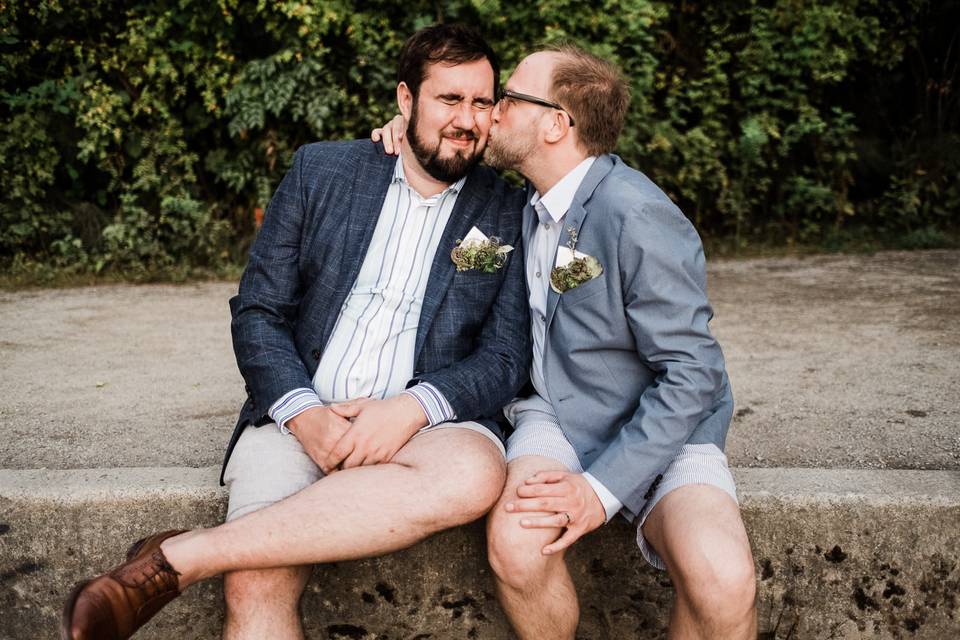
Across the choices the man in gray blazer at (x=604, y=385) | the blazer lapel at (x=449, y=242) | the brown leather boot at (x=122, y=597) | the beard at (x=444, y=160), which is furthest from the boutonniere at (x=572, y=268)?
the brown leather boot at (x=122, y=597)

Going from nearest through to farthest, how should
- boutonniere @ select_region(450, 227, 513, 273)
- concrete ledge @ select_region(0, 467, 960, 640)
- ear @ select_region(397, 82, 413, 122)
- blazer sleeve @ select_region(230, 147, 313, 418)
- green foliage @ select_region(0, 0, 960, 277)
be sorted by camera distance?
concrete ledge @ select_region(0, 467, 960, 640) < blazer sleeve @ select_region(230, 147, 313, 418) < boutonniere @ select_region(450, 227, 513, 273) < ear @ select_region(397, 82, 413, 122) < green foliage @ select_region(0, 0, 960, 277)

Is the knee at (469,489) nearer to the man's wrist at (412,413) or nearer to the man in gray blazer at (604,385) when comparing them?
the man in gray blazer at (604,385)

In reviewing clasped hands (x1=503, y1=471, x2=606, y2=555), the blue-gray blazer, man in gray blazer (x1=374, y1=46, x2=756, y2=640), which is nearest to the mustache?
man in gray blazer (x1=374, y1=46, x2=756, y2=640)

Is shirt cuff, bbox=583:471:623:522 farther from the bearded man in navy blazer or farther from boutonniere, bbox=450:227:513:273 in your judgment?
boutonniere, bbox=450:227:513:273

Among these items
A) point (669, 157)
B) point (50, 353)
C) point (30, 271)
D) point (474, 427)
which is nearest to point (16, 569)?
point (474, 427)

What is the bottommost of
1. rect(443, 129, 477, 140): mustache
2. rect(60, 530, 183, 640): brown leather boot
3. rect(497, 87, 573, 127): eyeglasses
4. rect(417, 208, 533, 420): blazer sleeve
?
rect(60, 530, 183, 640): brown leather boot

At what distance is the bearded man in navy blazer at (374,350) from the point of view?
2162 mm

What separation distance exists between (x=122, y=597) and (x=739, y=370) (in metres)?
2.96

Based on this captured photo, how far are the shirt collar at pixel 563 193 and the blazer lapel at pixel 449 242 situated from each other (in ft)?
0.90

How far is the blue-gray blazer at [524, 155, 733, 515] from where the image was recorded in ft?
7.45

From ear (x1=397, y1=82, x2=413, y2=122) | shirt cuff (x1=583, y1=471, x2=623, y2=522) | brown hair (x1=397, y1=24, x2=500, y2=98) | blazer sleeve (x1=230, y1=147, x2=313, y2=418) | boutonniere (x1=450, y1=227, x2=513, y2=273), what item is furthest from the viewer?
ear (x1=397, y1=82, x2=413, y2=122)

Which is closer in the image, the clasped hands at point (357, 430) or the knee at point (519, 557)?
the knee at point (519, 557)

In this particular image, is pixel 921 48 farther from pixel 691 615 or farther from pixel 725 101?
pixel 691 615

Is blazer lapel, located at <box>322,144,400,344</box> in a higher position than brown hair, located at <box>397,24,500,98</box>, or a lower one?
lower
